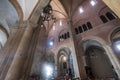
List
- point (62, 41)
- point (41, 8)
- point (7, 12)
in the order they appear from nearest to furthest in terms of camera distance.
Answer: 1. point (41, 8)
2. point (7, 12)
3. point (62, 41)

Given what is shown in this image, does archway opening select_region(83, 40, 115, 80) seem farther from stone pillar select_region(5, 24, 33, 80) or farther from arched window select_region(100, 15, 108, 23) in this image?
stone pillar select_region(5, 24, 33, 80)

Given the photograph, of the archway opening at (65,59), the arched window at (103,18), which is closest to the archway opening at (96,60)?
the archway opening at (65,59)

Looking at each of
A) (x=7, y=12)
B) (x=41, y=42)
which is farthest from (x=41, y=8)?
(x=41, y=42)

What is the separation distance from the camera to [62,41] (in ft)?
51.2

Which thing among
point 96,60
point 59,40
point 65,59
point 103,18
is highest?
point 103,18

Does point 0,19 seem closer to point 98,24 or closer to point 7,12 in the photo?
point 7,12

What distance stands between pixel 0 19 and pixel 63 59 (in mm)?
11054

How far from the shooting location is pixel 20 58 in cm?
388

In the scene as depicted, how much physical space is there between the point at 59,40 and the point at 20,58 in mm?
12611

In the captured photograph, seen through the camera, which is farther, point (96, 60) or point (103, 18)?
point (96, 60)

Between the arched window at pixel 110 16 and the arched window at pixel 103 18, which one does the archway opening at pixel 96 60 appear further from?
the arched window at pixel 110 16

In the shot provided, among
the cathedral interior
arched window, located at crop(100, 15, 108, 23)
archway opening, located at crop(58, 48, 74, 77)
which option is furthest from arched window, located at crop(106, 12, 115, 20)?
archway opening, located at crop(58, 48, 74, 77)

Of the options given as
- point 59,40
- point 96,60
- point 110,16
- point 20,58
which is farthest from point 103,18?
point 20,58

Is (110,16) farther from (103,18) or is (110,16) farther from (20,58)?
(20,58)
